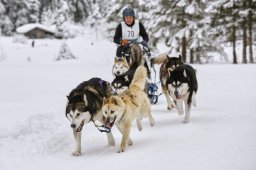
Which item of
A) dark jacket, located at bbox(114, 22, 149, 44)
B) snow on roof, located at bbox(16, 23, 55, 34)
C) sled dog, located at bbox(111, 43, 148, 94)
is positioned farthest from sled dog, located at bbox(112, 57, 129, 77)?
snow on roof, located at bbox(16, 23, 55, 34)

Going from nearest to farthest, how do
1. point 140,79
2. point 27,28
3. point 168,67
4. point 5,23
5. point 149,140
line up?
point 149,140 < point 140,79 < point 168,67 < point 5,23 < point 27,28

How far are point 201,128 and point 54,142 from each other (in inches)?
94.2

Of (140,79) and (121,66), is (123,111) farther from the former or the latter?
(121,66)

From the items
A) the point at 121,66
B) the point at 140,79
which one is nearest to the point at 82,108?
the point at 140,79

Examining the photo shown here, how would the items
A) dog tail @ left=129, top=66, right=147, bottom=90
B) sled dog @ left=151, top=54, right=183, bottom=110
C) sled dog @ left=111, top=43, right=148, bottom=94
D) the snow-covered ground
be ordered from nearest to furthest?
the snow-covered ground, dog tail @ left=129, top=66, right=147, bottom=90, sled dog @ left=111, top=43, right=148, bottom=94, sled dog @ left=151, top=54, right=183, bottom=110

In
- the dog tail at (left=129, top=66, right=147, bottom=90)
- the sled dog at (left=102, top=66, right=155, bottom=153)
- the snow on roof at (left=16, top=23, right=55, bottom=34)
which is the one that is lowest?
the sled dog at (left=102, top=66, right=155, bottom=153)

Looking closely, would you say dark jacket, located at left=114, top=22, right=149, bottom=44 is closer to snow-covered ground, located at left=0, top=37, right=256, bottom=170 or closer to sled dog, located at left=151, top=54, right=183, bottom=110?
sled dog, located at left=151, top=54, right=183, bottom=110

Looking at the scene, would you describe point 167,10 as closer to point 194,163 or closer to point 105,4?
point 194,163

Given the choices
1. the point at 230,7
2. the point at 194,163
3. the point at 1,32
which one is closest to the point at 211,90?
the point at 194,163

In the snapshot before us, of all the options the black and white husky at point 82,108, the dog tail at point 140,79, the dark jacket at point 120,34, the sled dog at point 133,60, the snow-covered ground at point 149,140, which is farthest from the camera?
the dark jacket at point 120,34

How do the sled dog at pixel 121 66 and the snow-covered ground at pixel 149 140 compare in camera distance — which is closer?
the snow-covered ground at pixel 149 140

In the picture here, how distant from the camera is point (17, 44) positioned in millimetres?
46000

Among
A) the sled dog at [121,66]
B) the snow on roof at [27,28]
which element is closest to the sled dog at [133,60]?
the sled dog at [121,66]

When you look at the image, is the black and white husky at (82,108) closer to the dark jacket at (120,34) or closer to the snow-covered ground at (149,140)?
the snow-covered ground at (149,140)
